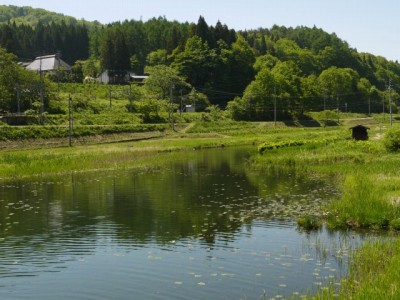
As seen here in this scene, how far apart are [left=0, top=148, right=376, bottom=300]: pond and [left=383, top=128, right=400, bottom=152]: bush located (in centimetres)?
1224

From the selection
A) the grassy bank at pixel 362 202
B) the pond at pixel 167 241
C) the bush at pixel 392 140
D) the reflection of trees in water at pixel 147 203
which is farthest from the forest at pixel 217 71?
the pond at pixel 167 241

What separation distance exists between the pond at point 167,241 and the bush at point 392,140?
12242 millimetres

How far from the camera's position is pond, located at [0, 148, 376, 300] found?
61.7 ft

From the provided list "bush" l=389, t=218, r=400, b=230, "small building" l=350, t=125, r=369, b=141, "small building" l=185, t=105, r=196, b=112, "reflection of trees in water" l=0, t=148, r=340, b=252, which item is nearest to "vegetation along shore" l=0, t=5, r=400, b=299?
"bush" l=389, t=218, r=400, b=230

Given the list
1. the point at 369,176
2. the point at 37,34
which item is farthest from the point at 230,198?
the point at 37,34

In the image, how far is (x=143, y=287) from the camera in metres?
18.8

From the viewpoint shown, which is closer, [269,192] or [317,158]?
[269,192]

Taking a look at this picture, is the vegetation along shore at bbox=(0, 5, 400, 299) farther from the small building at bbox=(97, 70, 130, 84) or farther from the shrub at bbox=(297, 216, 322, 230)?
the small building at bbox=(97, 70, 130, 84)

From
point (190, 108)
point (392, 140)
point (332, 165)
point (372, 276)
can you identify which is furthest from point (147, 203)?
point (190, 108)

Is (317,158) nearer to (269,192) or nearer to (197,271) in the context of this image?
(269,192)

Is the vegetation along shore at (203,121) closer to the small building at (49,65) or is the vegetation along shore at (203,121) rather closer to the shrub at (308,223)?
the shrub at (308,223)

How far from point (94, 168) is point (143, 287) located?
1558 inches

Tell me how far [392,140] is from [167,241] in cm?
3412

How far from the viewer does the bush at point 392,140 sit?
51.4 meters
